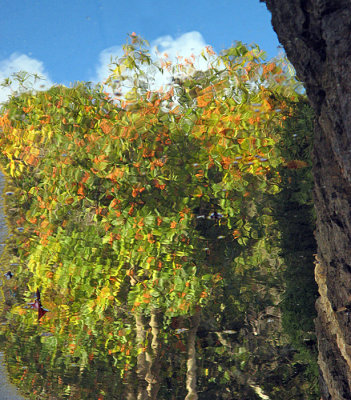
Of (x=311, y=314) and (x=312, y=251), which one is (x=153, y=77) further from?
(x=311, y=314)

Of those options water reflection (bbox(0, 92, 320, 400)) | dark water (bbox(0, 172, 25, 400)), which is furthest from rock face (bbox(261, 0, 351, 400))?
dark water (bbox(0, 172, 25, 400))

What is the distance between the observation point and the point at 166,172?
3555 mm

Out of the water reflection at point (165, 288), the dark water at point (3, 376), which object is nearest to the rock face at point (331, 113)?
the water reflection at point (165, 288)

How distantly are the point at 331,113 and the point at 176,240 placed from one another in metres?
2.11

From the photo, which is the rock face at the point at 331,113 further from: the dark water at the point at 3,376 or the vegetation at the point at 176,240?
the dark water at the point at 3,376

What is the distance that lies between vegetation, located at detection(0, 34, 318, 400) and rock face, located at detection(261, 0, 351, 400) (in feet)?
4.66

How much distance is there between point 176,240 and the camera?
3.50m

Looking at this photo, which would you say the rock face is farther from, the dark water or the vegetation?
the dark water

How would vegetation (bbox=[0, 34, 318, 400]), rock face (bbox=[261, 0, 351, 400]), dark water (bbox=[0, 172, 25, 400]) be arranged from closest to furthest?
rock face (bbox=[261, 0, 351, 400]) → vegetation (bbox=[0, 34, 318, 400]) → dark water (bbox=[0, 172, 25, 400])

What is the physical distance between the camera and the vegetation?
11.0 ft

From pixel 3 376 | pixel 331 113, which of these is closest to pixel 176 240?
pixel 331 113

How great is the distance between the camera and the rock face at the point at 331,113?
4.95ft

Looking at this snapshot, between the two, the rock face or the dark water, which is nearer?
the rock face

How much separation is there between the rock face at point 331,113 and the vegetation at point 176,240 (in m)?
1.42
